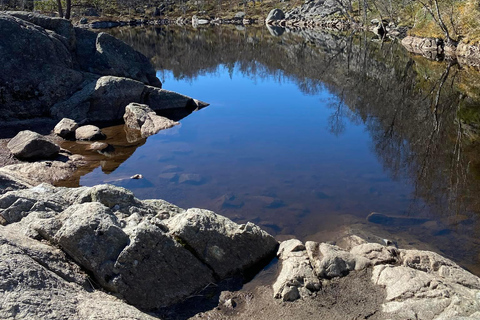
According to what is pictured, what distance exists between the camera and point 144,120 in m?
21.3

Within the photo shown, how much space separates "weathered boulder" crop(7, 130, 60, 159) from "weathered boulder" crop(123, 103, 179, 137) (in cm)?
513

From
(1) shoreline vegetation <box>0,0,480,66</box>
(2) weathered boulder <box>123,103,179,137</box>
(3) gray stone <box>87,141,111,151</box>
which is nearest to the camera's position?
(3) gray stone <box>87,141,111,151</box>

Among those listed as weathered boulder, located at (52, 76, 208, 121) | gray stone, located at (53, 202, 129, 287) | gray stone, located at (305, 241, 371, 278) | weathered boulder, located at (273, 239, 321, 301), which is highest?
gray stone, located at (53, 202, 129, 287)

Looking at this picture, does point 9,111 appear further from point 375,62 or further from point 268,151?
point 375,62

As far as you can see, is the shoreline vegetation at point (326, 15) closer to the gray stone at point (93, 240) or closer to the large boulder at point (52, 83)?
the large boulder at point (52, 83)

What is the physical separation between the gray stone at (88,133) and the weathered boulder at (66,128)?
0.86 ft

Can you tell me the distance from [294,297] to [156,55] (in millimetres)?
43263

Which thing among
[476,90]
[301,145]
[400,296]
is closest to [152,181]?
[301,145]

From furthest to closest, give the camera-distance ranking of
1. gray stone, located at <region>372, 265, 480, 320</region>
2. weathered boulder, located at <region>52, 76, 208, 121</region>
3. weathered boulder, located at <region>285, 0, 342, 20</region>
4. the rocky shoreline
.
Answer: weathered boulder, located at <region>285, 0, 342, 20</region> < weathered boulder, located at <region>52, 76, 208, 121</region> < gray stone, located at <region>372, 265, 480, 320</region> < the rocky shoreline

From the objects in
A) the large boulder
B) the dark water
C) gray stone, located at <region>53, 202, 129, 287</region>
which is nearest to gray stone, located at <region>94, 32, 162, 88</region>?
the large boulder

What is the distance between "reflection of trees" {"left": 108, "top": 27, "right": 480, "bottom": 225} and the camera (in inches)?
598

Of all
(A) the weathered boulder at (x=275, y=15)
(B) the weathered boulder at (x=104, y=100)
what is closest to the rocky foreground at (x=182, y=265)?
(B) the weathered boulder at (x=104, y=100)

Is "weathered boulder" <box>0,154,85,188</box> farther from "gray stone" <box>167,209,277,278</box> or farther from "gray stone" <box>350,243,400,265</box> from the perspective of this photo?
"gray stone" <box>350,243,400,265</box>

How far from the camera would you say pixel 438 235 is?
36.9 ft
